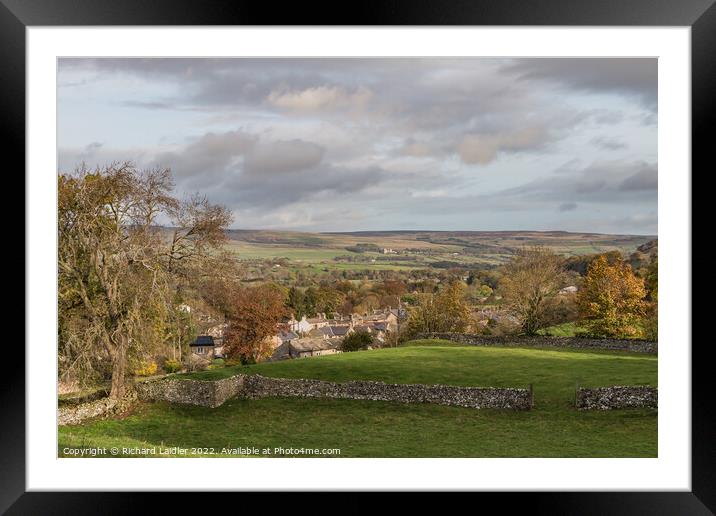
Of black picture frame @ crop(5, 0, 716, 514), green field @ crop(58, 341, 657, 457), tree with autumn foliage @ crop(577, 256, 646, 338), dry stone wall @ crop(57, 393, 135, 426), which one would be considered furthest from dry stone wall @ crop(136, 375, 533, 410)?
tree with autumn foliage @ crop(577, 256, 646, 338)

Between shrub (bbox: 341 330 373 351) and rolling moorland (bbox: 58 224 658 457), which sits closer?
rolling moorland (bbox: 58 224 658 457)

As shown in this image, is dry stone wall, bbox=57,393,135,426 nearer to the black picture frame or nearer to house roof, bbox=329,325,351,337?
the black picture frame

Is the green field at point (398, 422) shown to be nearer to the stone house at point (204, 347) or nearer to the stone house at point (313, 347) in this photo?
the stone house at point (313, 347)

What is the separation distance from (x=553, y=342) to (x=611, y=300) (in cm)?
120

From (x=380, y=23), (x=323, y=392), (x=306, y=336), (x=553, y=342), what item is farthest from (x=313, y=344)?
(x=380, y=23)

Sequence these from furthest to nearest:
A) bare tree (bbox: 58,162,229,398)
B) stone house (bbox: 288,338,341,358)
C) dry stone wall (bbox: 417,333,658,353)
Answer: dry stone wall (bbox: 417,333,658,353), stone house (bbox: 288,338,341,358), bare tree (bbox: 58,162,229,398)

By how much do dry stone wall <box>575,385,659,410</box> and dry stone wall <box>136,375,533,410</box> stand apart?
0.63 meters

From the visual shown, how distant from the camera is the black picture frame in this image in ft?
10.6

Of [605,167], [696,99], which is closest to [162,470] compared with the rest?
[696,99]

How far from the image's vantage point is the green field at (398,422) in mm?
5375

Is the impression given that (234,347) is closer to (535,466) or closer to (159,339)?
(159,339)

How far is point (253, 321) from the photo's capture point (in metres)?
6.43

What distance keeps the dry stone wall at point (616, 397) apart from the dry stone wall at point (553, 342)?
2.16 m

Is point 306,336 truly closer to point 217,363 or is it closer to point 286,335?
point 286,335
